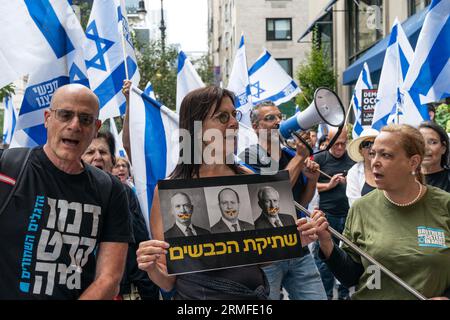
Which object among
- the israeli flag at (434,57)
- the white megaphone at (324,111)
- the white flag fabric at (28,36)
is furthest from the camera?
the israeli flag at (434,57)

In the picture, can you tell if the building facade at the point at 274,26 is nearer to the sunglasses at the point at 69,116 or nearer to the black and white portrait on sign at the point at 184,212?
the sunglasses at the point at 69,116

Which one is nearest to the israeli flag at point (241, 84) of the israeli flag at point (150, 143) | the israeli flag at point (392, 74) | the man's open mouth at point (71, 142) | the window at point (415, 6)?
the israeli flag at point (392, 74)

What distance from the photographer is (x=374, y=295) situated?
3.12 meters

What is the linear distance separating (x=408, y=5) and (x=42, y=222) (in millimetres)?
15076

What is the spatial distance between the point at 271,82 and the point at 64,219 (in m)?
9.72

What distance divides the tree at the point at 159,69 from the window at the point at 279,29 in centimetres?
1642

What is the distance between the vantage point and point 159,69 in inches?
1080

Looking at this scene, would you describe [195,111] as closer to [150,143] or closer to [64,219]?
[64,219]

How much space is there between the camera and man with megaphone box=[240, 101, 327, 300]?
13.2 feet

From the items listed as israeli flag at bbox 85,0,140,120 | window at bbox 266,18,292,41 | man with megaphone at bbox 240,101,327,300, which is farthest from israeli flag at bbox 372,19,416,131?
window at bbox 266,18,292,41

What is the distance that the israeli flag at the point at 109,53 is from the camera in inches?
232
